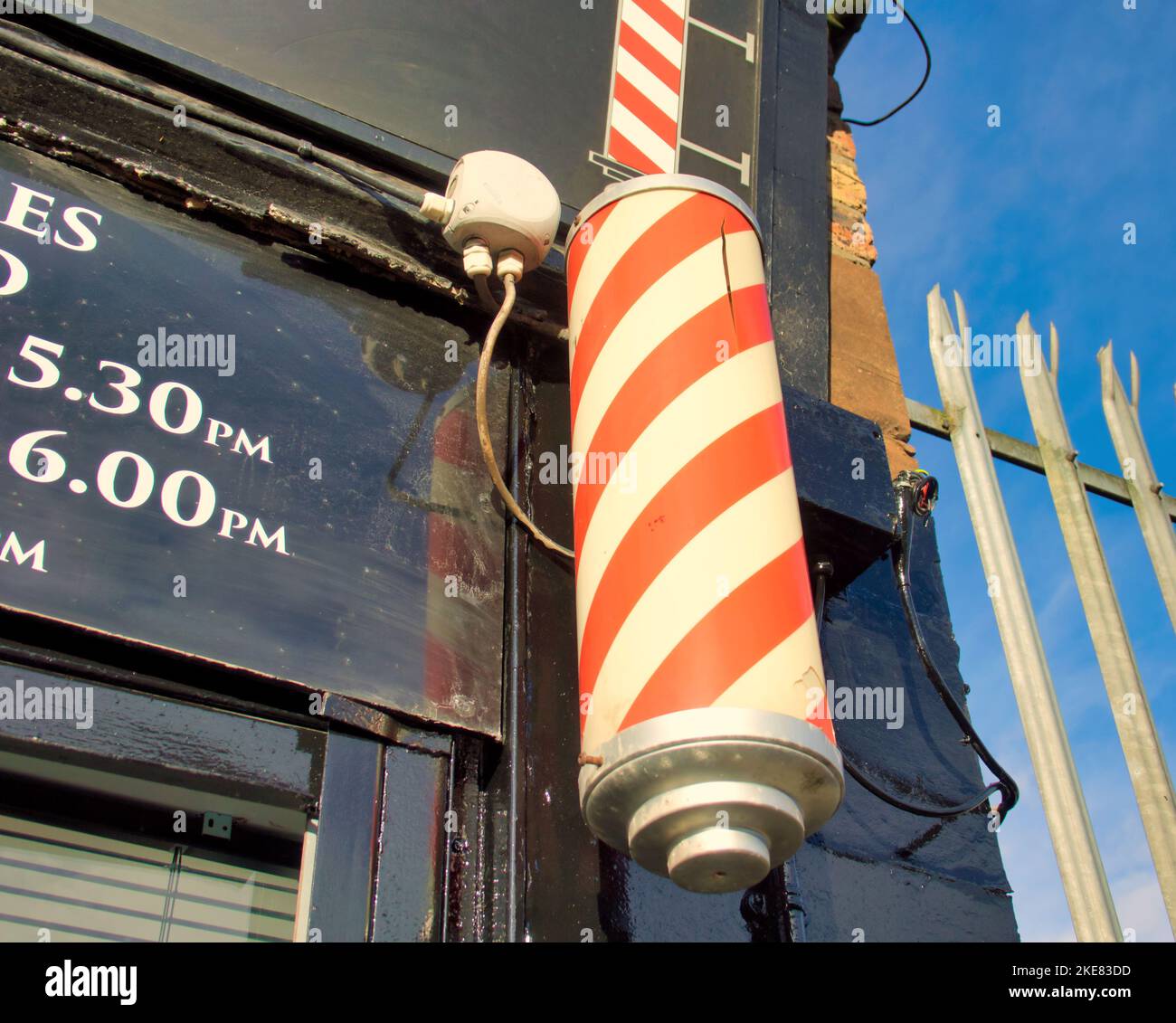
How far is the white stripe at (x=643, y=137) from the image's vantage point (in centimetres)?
303

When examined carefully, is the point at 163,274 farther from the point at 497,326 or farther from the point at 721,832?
the point at 721,832

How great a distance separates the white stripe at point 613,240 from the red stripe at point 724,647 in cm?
65

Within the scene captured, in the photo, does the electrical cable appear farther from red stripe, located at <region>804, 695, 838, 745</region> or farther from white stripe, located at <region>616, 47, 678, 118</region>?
white stripe, located at <region>616, 47, 678, 118</region>

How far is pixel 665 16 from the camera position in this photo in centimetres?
331

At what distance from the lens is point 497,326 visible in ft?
7.23

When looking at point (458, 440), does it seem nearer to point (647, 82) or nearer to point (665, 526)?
point (665, 526)

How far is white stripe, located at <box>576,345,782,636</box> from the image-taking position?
1.81 m

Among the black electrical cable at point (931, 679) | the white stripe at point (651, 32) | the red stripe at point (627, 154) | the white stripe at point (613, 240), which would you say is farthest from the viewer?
the white stripe at point (651, 32)

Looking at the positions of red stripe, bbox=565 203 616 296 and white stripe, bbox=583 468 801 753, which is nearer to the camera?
white stripe, bbox=583 468 801 753

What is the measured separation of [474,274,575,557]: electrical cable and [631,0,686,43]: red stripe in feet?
4.33

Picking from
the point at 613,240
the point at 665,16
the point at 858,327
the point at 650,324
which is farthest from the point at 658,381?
the point at 858,327

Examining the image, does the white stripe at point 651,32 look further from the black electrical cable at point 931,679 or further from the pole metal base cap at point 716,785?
the pole metal base cap at point 716,785

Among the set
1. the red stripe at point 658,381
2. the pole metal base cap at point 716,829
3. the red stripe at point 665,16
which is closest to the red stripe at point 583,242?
the red stripe at point 658,381

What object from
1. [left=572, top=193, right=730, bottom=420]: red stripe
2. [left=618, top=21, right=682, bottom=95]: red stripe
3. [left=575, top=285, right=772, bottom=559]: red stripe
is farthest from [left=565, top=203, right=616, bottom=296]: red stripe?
[left=618, top=21, right=682, bottom=95]: red stripe
